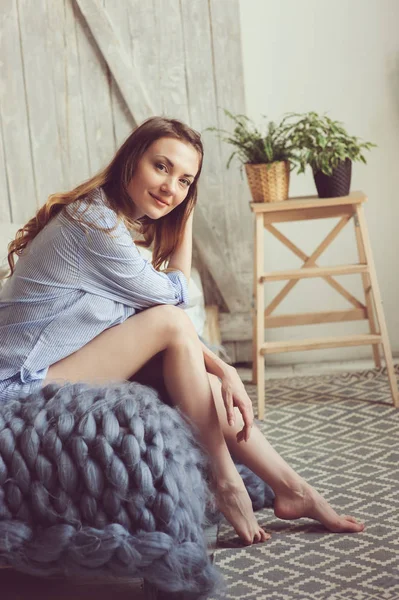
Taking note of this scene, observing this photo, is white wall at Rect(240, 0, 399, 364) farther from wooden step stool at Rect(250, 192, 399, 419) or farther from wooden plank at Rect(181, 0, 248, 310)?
wooden step stool at Rect(250, 192, 399, 419)

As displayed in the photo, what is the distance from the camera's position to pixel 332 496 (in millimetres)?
2137

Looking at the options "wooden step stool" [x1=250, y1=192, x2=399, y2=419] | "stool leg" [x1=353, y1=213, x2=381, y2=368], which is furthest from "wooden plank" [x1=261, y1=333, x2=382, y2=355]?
"stool leg" [x1=353, y1=213, x2=381, y2=368]

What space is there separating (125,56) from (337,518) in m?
2.12

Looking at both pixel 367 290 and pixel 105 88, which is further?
pixel 105 88

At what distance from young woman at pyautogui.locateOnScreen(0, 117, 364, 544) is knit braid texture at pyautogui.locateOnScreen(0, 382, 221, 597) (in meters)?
0.24

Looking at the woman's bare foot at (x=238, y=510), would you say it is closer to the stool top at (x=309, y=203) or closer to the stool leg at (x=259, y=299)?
the stool leg at (x=259, y=299)

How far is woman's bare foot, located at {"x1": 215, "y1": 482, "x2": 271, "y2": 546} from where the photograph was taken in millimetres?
1876

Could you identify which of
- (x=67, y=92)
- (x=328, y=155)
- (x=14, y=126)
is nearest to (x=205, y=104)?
(x=67, y=92)

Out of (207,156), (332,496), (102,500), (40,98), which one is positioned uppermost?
(40,98)

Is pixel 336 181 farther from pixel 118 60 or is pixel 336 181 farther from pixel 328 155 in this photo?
pixel 118 60

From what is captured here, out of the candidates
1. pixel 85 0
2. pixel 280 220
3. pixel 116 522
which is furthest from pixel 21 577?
pixel 85 0

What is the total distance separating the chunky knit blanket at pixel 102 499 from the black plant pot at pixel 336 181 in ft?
5.07

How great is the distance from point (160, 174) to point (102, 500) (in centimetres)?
84

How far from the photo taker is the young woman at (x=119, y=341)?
187 cm
